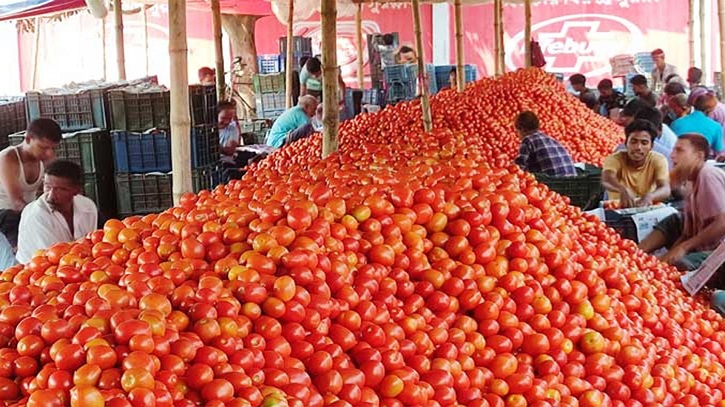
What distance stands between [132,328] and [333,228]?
87cm

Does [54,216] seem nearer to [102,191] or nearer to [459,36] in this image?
[102,191]

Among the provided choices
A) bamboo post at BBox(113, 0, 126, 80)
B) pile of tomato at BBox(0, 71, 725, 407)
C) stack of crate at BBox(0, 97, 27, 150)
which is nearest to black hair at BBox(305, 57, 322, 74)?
bamboo post at BBox(113, 0, 126, 80)

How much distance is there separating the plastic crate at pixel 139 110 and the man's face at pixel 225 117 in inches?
62.7

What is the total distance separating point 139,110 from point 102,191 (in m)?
0.66

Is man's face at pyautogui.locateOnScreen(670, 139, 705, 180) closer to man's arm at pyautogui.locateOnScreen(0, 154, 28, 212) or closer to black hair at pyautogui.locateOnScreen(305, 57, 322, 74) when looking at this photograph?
man's arm at pyautogui.locateOnScreen(0, 154, 28, 212)

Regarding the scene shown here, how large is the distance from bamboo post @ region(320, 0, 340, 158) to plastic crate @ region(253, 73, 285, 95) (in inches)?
295

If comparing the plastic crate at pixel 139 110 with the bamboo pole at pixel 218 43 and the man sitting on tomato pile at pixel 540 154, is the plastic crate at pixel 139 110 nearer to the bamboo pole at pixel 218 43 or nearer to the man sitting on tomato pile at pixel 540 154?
the bamboo pole at pixel 218 43

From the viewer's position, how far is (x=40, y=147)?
204 inches

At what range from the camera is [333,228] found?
2590mm

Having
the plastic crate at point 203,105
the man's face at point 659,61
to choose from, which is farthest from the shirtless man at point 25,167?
the man's face at point 659,61

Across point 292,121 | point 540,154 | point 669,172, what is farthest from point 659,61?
point 669,172

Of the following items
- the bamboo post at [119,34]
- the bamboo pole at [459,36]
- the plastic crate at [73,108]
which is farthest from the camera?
the bamboo pole at [459,36]

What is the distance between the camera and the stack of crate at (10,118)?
7.69m

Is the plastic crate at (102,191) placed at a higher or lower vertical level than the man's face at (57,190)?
lower
